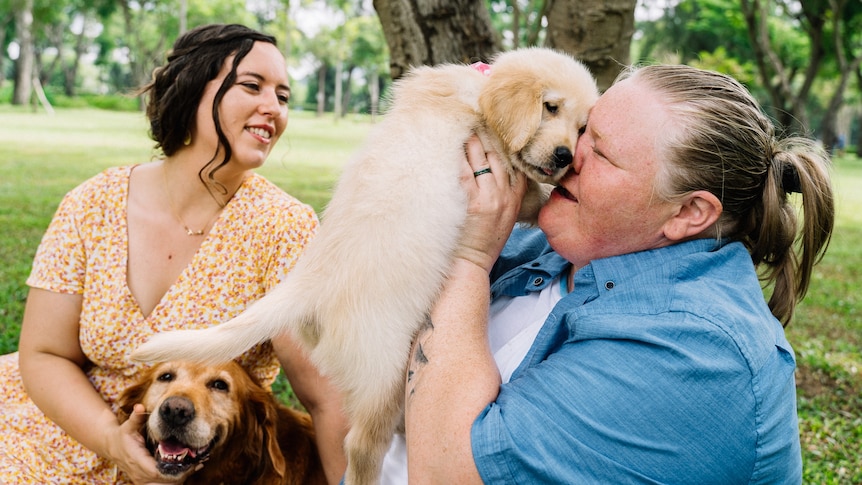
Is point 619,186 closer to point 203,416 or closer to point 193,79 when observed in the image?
point 203,416

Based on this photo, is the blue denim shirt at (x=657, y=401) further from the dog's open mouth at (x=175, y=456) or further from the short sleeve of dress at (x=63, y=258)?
the short sleeve of dress at (x=63, y=258)

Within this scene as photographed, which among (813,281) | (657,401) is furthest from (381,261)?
(813,281)

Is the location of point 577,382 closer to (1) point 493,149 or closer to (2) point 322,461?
(1) point 493,149

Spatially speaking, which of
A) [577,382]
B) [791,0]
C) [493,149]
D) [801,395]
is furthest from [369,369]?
[791,0]

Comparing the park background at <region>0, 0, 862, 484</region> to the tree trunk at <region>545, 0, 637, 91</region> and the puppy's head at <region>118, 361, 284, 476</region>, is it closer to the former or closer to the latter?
the tree trunk at <region>545, 0, 637, 91</region>

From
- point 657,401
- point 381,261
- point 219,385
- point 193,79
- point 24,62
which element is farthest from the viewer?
point 24,62

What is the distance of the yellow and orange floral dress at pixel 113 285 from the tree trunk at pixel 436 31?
1373 millimetres

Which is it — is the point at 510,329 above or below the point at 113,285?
above

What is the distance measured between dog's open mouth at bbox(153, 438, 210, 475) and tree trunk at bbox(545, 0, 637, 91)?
2.59 metres

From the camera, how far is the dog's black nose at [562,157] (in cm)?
203

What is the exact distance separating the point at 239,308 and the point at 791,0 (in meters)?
21.1

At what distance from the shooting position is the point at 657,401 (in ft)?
4.61

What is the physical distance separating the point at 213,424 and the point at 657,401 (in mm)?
1431

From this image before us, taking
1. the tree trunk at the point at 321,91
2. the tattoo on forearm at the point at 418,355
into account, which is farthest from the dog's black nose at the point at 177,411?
the tree trunk at the point at 321,91
